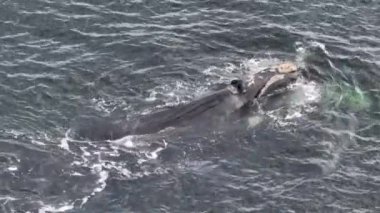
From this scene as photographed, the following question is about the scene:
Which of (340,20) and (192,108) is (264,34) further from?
(192,108)

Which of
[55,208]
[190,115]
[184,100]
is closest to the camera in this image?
[55,208]

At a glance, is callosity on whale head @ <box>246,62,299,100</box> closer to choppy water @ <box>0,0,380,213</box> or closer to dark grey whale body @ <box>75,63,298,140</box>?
dark grey whale body @ <box>75,63,298,140</box>

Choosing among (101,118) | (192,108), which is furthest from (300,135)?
(101,118)

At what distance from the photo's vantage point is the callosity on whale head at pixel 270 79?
29688 millimetres

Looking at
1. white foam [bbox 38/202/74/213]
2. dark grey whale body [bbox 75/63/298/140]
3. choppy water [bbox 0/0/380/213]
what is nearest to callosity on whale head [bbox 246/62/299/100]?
dark grey whale body [bbox 75/63/298/140]

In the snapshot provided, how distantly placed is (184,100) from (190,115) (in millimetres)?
1885

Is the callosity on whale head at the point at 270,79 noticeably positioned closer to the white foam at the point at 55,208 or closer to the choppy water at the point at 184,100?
the choppy water at the point at 184,100

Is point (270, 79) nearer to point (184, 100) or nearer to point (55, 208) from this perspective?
point (184, 100)

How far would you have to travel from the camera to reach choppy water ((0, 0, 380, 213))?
82.1 ft

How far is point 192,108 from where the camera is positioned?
28203mm

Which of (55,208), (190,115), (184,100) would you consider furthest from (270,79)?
(55,208)

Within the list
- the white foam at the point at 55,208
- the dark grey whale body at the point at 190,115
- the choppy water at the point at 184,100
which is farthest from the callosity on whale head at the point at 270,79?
the white foam at the point at 55,208

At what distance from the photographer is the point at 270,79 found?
3027cm

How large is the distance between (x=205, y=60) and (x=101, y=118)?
690cm
